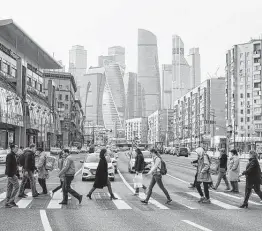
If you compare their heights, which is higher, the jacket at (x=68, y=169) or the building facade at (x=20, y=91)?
the building facade at (x=20, y=91)

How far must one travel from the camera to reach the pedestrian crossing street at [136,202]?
47.9 feet

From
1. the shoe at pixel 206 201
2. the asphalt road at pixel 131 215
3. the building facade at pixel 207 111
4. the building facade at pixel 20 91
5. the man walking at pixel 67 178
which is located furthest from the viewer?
the building facade at pixel 207 111

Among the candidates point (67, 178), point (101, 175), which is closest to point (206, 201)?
point (101, 175)

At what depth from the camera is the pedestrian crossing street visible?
14.6 meters

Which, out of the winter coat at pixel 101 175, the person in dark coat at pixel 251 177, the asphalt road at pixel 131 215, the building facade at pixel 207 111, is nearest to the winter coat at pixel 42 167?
the asphalt road at pixel 131 215

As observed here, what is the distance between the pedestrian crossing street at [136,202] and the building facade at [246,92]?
336ft

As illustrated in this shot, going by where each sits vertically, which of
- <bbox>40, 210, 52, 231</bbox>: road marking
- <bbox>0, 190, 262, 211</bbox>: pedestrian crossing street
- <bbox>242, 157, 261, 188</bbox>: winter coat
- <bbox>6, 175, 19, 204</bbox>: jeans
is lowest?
<bbox>0, 190, 262, 211</bbox>: pedestrian crossing street

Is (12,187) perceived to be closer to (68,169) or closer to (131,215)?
(68,169)

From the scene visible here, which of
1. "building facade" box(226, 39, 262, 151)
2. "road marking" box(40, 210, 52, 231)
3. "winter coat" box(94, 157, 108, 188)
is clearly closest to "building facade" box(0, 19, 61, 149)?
"winter coat" box(94, 157, 108, 188)

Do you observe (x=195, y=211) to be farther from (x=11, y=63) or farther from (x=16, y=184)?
(x=11, y=63)

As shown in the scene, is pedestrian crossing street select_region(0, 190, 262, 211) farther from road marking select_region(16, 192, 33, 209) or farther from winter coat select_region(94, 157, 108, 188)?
winter coat select_region(94, 157, 108, 188)

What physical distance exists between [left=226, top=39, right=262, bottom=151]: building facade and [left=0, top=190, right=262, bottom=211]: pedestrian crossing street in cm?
10236

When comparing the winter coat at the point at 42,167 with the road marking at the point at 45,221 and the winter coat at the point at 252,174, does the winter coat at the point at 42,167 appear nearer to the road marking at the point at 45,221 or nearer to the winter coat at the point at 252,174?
the road marking at the point at 45,221

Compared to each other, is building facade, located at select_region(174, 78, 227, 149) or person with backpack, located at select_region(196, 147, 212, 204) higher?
building facade, located at select_region(174, 78, 227, 149)
